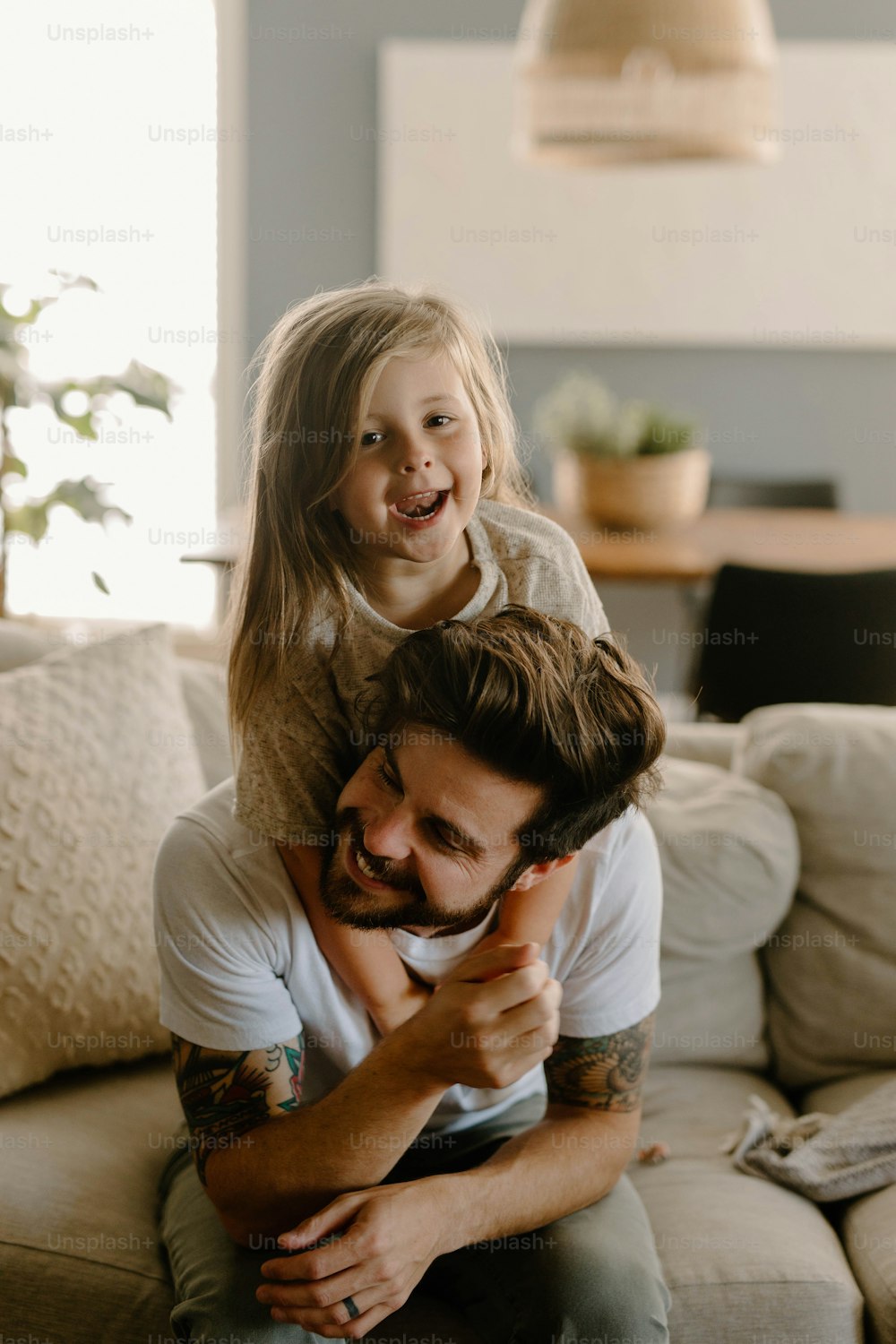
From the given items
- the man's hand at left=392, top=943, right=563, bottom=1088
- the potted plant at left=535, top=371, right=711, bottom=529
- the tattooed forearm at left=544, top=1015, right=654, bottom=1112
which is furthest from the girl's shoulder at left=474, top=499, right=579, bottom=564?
the potted plant at left=535, top=371, right=711, bottom=529

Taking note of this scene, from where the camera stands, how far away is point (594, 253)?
483cm

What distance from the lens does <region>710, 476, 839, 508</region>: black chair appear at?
14.9 feet

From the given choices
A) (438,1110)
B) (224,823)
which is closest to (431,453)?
(224,823)

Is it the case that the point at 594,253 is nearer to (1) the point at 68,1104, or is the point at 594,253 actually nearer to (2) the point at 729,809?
(2) the point at 729,809

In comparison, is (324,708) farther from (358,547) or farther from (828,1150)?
(828,1150)

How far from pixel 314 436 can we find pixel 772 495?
376 centimetres

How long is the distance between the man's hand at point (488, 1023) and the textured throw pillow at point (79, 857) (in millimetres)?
541

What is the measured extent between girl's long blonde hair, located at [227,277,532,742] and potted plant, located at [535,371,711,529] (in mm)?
2382

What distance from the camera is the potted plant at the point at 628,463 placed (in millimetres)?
3508

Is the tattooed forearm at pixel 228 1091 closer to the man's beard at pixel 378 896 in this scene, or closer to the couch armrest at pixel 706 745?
the man's beard at pixel 378 896

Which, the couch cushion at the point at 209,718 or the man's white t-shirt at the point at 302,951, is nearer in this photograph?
the man's white t-shirt at the point at 302,951

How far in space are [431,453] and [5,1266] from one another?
0.95 metres

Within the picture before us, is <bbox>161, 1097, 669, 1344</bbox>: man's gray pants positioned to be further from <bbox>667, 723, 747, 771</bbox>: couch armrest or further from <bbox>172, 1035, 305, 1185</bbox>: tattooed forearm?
<bbox>667, 723, 747, 771</bbox>: couch armrest

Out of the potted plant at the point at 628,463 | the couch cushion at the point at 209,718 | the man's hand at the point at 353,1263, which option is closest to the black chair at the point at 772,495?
the potted plant at the point at 628,463
